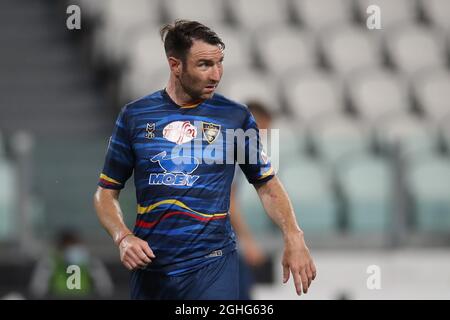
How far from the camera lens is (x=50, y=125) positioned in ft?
31.5

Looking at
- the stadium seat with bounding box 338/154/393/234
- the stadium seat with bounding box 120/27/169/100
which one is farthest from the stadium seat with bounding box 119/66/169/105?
the stadium seat with bounding box 338/154/393/234

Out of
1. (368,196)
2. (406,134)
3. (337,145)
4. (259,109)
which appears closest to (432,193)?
(368,196)

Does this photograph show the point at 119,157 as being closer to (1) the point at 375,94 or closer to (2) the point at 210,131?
(2) the point at 210,131

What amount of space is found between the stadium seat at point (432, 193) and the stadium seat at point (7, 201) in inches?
110

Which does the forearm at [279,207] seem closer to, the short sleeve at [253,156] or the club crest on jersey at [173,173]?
the short sleeve at [253,156]

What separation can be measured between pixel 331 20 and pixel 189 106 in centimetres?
713

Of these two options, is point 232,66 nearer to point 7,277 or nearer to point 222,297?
point 7,277

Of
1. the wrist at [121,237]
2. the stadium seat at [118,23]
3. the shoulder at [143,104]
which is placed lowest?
the wrist at [121,237]

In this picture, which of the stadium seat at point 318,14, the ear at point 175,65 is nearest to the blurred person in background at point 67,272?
the stadium seat at point 318,14

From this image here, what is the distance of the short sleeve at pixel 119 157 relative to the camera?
3803mm

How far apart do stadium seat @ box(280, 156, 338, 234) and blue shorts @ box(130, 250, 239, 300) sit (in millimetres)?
4310

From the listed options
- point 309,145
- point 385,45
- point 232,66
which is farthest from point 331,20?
point 309,145

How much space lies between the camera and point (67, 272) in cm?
789

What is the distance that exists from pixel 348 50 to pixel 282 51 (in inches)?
24.5
